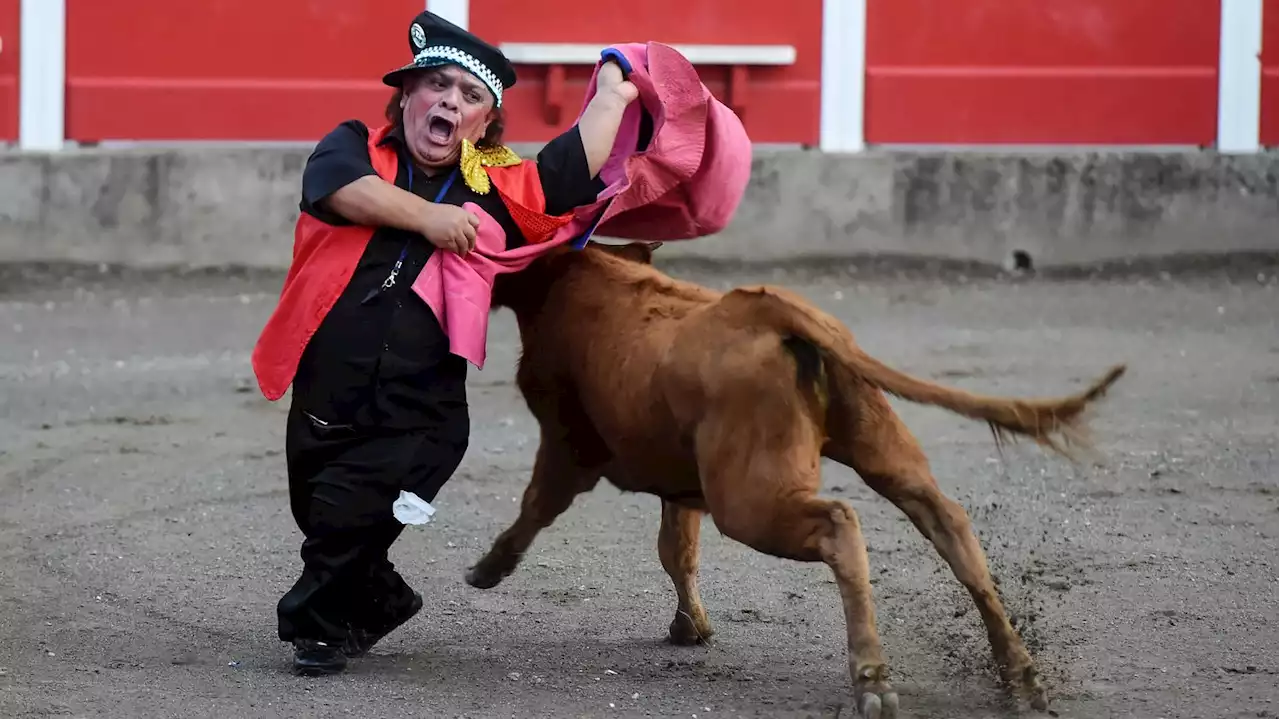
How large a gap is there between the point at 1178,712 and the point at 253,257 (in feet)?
28.6

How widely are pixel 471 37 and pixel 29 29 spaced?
830cm

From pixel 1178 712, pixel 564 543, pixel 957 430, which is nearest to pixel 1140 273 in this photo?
pixel 957 430

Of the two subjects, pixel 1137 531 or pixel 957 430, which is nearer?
pixel 1137 531

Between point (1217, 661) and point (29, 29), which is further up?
point (29, 29)

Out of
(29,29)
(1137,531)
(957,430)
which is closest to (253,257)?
(29,29)

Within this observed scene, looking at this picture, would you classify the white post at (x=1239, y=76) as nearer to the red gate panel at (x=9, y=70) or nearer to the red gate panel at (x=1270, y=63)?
the red gate panel at (x=1270, y=63)

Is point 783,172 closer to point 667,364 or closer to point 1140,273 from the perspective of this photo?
point 1140,273

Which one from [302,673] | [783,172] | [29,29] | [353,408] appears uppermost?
[29,29]

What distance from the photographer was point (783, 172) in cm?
1208

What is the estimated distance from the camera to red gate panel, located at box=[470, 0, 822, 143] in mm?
12242

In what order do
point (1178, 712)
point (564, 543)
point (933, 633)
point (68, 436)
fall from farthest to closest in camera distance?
point (68, 436) → point (564, 543) → point (933, 633) → point (1178, 712)

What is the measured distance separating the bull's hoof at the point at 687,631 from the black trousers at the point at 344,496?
81 cm

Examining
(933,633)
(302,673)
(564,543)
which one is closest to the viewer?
(302,673)

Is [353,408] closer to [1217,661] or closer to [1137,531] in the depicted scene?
[1217,661]
